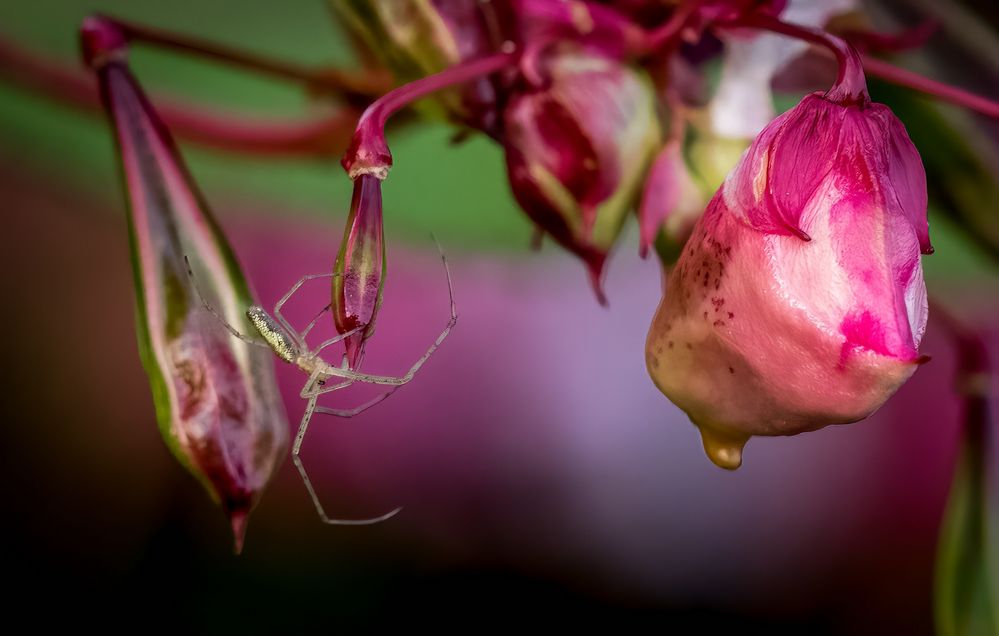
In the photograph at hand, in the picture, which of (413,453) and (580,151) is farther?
(413,453)

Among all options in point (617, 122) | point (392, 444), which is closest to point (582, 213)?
point (617, 122)

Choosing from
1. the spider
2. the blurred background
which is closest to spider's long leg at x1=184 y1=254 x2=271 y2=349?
the spider

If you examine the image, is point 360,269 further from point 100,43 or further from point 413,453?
point 413,453

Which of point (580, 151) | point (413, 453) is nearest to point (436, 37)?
point (580, 151)

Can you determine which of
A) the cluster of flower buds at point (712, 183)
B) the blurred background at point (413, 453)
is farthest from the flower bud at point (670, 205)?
the blurred background at point (413, 453)

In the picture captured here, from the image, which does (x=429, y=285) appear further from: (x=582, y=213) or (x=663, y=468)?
(x=582, y=213)

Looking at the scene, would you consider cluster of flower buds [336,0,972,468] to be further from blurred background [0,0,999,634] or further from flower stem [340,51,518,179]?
blurred background [0,0,999,634]

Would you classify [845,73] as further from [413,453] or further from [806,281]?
[413,453]

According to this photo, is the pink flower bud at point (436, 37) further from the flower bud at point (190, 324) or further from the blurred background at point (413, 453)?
the blurred background at point (413, 453)
